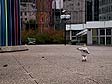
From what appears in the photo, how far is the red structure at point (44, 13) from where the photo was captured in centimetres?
7588

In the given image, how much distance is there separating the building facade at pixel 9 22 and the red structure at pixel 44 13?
3931cm

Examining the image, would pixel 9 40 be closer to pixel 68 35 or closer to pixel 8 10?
pixel 8 10

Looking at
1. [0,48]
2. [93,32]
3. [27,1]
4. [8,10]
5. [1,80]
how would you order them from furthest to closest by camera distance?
[27,1], [93,32], [8,10], [0,48], [1,80]

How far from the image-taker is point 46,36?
7888 centimetres

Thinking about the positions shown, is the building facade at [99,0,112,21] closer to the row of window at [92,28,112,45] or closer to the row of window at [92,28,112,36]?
the row of window at [92,28,112,36]

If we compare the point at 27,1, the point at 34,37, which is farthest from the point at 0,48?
the point at 27,1

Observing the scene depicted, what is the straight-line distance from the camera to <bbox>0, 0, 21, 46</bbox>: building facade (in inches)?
1325

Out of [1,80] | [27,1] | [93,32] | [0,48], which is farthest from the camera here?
[27,1]

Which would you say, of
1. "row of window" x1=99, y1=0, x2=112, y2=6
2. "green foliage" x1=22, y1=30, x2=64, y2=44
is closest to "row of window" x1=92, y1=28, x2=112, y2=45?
"green foliage" x1=22, y1=30, x2=64, y2=44

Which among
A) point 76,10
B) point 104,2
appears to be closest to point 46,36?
point 76,10

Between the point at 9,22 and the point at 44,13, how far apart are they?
135ft

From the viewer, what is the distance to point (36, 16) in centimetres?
7794

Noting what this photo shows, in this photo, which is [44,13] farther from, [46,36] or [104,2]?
[104,2]

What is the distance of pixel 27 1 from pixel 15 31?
49.6 meters
